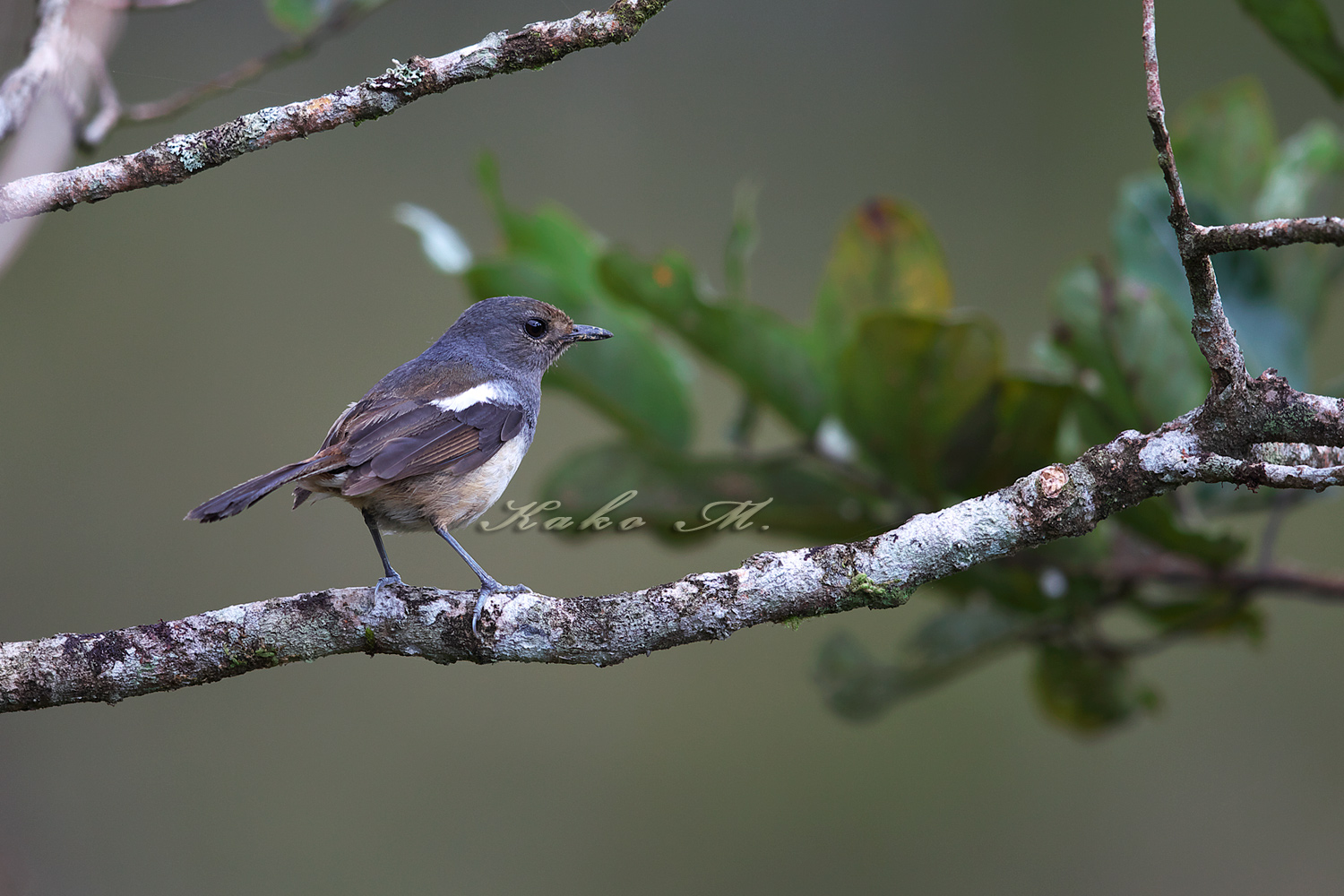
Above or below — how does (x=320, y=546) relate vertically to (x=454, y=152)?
below

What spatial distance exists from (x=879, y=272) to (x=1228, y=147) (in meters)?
0.89

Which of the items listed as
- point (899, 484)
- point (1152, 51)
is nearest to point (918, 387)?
point (899, 484)

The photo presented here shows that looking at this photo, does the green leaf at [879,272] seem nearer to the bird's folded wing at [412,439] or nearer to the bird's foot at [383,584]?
the bird's folded wing at [412,439]

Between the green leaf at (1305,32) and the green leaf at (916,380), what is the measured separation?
0.73 metres

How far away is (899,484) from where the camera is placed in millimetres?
2184

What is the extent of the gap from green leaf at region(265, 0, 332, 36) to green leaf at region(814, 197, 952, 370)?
1.14m

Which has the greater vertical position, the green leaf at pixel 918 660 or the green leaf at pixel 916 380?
the green leaf at pixel 916 380

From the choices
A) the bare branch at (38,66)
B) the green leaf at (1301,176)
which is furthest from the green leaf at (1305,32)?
the bare branch at (38,66)

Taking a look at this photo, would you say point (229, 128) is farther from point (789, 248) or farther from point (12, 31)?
point (789, 248)

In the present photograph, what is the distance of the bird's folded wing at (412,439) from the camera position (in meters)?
1.73

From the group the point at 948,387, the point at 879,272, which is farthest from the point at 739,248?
the point at 948,387

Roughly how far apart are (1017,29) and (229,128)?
5.18 metres

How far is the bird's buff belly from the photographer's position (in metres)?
1.82

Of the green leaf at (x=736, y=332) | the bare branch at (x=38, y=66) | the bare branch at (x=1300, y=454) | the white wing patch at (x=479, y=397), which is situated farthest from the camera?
the green leaf at (x=736, y=332)
